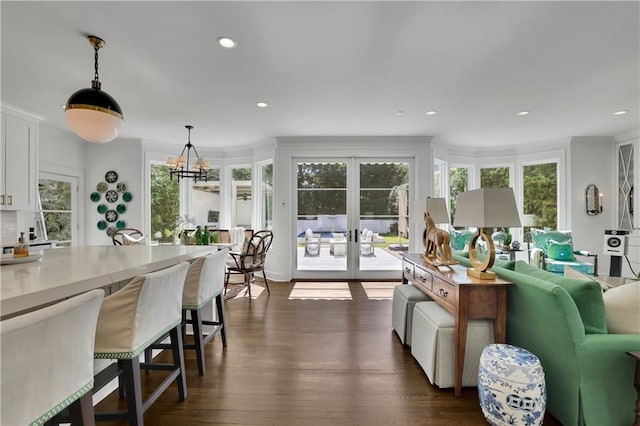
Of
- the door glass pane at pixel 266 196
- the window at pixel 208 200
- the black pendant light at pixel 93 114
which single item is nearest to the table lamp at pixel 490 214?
the black pendant light at pixel 93 114

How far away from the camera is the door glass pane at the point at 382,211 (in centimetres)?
537

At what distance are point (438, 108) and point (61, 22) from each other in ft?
12.9

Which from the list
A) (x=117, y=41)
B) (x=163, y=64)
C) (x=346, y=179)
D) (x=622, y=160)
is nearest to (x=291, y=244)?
(x=346, y=179)

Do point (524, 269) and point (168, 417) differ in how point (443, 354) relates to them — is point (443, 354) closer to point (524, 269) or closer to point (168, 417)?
point (524, 269)

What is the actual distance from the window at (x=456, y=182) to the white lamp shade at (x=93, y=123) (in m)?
5.89

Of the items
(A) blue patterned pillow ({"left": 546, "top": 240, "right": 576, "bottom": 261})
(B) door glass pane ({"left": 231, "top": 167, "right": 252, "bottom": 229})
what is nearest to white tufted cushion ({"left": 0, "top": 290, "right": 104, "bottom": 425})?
(B) door glass pane ({"left": 231, "top": 167, "right": 252, "bottom": 229})

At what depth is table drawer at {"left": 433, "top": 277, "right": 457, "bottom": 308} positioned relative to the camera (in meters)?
2.03

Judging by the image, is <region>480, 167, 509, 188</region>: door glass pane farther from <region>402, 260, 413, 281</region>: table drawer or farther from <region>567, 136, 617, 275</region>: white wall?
<region>402, 260, 413, 281</region>: table drawer

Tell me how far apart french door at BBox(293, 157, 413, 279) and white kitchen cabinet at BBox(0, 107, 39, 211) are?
3.85m

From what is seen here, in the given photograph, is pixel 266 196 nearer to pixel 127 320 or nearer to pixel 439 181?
pixel 439 181

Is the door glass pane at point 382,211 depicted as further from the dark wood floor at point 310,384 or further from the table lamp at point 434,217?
the dark wood floor at point 310,384

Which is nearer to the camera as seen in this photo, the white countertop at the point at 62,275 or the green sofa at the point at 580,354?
the white countertop at the point at 62,275

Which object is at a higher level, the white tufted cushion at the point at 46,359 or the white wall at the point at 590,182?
the white wall at the point at 590,182

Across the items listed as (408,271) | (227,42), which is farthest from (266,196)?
(227,42)
